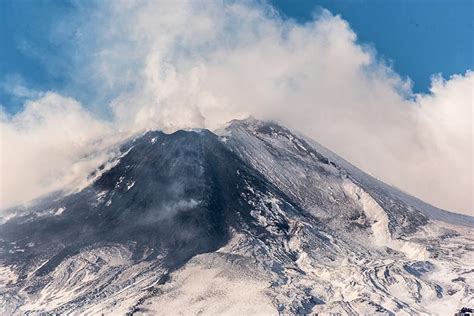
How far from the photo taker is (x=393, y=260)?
198625mm

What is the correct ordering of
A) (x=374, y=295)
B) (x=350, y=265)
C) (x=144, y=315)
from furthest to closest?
(x=350, y=265), (x=374, y=295), (x=144, y=315)

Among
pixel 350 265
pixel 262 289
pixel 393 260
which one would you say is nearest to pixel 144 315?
pixel 262 289

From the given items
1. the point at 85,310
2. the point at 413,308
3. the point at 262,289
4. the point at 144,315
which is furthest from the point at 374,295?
the point at 85,310

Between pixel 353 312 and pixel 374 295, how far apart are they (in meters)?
12.1

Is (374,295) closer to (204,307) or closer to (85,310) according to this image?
(204,307)

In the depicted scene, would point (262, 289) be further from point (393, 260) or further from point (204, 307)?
point (393, 260)

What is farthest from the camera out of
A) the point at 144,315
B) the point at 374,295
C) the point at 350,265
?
the point at 350,265

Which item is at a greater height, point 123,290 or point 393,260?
point 393,260

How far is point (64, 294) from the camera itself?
183000 millimetres

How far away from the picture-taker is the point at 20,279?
194125 mm

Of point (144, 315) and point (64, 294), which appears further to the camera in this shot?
point (64, 294)

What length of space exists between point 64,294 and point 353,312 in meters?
69.3

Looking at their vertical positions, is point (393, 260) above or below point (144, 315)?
above

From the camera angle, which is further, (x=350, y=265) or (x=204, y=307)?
(x=350, y=265)
